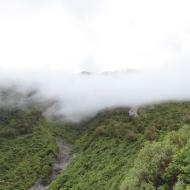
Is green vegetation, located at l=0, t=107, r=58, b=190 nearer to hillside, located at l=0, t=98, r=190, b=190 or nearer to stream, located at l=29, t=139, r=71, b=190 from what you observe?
hillside, located at l=0, t=98, r=190, b=190

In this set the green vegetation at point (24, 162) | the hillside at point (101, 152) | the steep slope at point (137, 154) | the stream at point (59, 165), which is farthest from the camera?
the green vegetation at point (24, 162)

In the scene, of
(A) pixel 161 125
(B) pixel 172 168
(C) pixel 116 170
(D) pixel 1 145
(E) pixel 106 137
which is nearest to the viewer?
(B) pixel 172 168

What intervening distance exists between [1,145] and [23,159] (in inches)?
697

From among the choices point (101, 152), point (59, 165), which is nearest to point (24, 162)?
point (59, 165)

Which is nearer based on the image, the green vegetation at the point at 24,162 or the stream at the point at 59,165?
the stream at the point at 59,165

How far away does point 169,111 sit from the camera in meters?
183

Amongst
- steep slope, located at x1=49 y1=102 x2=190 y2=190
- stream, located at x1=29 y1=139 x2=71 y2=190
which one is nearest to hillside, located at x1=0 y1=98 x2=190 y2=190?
steep slope, located at x1=49 y1=102 x2=190 y2=190

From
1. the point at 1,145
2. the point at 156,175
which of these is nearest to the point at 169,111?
the point at 1,145

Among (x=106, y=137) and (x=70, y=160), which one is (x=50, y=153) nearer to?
(x=70, y=160)

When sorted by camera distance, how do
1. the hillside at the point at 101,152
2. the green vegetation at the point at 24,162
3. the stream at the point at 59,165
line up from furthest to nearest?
the green vegetation at the point at 24,162 → the stream at the point at 59,165 → the hillside at the point at 101,152

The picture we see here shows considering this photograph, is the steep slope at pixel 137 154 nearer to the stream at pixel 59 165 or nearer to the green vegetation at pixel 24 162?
the stream at pixel 59 165

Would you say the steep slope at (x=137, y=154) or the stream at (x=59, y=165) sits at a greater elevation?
the steep slope at (x=137, y=154)

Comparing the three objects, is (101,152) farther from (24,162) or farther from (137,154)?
(24,162)

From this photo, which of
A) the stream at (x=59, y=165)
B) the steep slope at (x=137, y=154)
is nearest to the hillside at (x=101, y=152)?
the steep slope at (x=137, y=154)
